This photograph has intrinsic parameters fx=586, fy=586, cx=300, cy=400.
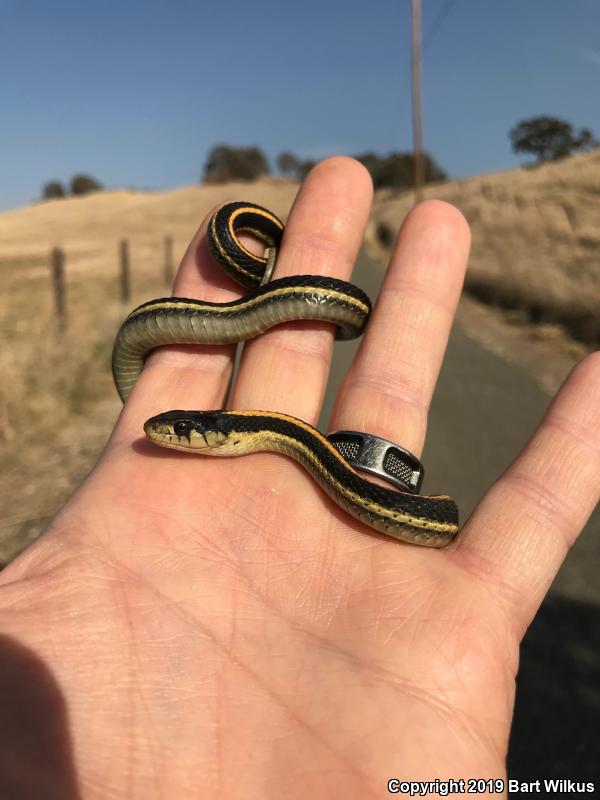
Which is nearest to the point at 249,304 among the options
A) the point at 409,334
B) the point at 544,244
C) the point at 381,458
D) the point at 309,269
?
the point at 309,269

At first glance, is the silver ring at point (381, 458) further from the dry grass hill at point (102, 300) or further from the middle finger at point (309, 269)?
the dry grass hill at point (102, 300)

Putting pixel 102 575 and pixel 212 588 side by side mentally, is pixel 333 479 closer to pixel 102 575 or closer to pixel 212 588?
pixel 212 588

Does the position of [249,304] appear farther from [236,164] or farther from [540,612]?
[236,164]

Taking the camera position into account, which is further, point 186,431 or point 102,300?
point 102,300

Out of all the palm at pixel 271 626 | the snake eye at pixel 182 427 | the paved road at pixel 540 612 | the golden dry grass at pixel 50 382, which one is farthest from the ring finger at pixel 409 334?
the golden dry grass at pixel 50 382

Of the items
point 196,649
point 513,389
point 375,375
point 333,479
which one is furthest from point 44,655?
point 513,389
